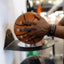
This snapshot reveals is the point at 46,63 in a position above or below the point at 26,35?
below

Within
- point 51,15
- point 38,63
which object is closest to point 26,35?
point 38,63

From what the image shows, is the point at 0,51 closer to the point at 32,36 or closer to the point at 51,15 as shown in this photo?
the point at 32,36

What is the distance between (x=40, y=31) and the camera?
0.56 metres

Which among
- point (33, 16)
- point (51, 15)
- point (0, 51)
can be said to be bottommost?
point (51, 15)

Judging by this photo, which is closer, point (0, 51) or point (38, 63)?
point (0, 51)

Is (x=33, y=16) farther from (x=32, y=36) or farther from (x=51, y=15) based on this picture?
(x=51, y=15)

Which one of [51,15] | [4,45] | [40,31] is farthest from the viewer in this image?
[51,15]

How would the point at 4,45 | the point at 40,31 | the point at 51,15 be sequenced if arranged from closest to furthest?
1. the point at 40,31
2. the point at 4,45
3. the point at 51,15

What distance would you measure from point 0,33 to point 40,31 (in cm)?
31

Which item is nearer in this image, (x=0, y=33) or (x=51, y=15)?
(x=0, y=33)

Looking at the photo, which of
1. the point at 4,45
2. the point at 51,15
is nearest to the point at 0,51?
the point at 4,45

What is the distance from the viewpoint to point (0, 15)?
0.63 meters

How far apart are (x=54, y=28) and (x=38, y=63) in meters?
0.37

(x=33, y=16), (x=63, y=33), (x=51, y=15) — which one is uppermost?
(x=33, y=16)
